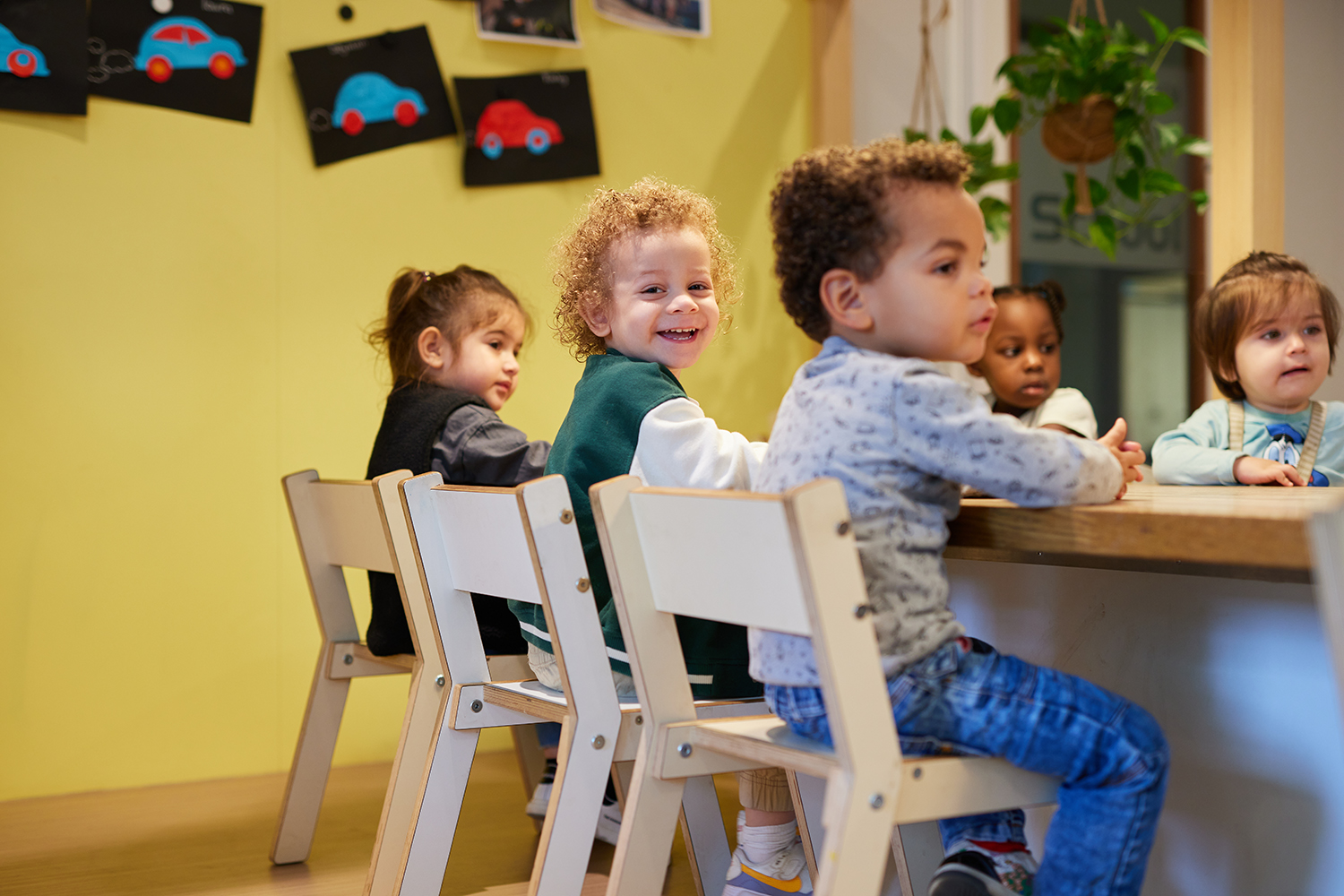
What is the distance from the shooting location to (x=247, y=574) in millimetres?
2430

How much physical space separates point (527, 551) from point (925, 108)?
227cm

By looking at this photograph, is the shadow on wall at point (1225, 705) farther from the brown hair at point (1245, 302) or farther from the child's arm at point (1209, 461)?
the brown hair at point (1245, 302)

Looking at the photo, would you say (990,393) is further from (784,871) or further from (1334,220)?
(784,871)

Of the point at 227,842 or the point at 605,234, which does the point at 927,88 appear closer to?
the point at 605,234

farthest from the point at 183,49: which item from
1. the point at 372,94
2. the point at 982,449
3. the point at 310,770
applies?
the point at 982,449

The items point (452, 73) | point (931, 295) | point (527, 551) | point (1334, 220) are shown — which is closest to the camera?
point (931, 295)

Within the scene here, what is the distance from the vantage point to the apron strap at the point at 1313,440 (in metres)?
1.70

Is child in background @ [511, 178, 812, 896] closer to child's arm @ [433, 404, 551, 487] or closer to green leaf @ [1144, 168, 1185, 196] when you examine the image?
child's arm @ [433, 404, 551, 487]

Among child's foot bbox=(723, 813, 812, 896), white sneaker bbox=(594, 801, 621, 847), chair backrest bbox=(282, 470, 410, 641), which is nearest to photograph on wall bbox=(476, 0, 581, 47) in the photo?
chair backrest bbox=(282, 470, 410, 641)

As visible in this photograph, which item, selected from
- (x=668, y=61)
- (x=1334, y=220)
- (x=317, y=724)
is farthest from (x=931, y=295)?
(x=1334, y=220)

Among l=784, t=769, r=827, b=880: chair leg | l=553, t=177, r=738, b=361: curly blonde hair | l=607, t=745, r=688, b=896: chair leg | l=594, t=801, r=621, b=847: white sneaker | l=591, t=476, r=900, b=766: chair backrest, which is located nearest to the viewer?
l=591, t=476, r=900, b=766: chair backrest

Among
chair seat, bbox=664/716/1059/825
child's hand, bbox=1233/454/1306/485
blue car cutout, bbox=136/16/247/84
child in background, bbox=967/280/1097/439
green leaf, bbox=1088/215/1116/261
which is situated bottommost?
chair seat, bbox=664/716/1059/825

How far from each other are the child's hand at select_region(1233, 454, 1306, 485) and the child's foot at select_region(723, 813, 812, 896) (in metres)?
0.72

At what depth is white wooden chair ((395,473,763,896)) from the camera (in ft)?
4.10
